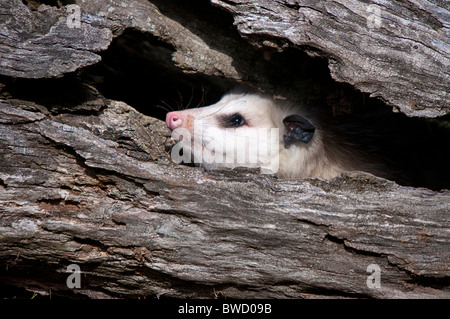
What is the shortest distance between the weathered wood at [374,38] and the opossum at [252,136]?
25.6 inches

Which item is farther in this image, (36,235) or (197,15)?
(197,15)

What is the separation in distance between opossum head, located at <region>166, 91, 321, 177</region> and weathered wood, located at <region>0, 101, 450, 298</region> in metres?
0.54

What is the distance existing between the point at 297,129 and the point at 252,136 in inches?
11.9

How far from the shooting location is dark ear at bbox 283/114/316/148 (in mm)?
2980

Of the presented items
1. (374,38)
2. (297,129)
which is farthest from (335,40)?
(297,129)

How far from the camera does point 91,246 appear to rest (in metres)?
2.40

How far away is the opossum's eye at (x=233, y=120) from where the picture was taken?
304cm

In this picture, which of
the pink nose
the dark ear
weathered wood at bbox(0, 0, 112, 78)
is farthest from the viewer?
the dark ear

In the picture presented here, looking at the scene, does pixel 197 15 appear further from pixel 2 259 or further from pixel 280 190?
pixel 2 259

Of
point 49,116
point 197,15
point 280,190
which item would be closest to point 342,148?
point 280,190

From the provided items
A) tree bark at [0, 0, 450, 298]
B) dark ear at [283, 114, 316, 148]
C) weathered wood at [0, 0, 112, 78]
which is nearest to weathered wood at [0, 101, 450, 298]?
tree bark at [0, 0, 450, 298]

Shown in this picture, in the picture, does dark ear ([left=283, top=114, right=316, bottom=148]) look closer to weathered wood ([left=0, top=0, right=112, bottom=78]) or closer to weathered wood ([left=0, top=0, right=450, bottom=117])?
weathered wood ([left=0, top=0, right=450, bottom=117])

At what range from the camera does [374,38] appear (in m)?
2.41

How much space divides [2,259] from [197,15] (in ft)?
5.98
